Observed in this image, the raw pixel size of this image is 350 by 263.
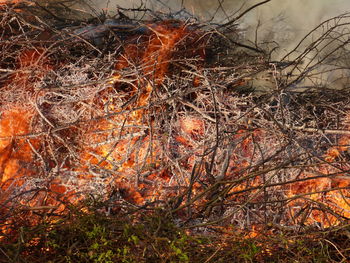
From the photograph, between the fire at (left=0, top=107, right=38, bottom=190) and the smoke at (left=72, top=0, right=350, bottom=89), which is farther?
the smoke at (left=72, top=0, right=350, bottom=89)

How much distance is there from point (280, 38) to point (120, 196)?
342cm

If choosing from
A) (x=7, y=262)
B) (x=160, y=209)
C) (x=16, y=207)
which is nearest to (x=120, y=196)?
(x=160, y=209)


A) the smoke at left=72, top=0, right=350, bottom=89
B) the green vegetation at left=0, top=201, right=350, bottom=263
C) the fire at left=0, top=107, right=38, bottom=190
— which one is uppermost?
the smoke at left=72, top=0, right=350, bottom=89

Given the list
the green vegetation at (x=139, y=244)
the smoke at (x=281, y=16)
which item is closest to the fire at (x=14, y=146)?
the green vegetation at (x=139, y=244)

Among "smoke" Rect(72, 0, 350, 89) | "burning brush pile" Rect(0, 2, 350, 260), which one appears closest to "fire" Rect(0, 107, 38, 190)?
"burning brush pile" Rect(0, 2, 350, 260)

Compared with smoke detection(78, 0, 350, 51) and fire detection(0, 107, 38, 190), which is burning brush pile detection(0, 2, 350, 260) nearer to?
Answer: fire detection(0, 107, 38, 190)

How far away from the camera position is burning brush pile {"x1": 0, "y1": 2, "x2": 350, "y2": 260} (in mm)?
3199

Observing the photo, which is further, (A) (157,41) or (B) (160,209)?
(A) (157,41)

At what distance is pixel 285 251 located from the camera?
2.72 meters

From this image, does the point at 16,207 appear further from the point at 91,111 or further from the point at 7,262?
the point at 91,111

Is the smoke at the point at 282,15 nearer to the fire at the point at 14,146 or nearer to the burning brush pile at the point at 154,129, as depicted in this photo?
the burning brush pile at the point at 154,129

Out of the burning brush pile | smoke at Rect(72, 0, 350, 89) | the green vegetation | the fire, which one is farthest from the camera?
smoke at Rect(72, 0, 350, 89)

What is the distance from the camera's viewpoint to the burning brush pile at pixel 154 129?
10.5 feet

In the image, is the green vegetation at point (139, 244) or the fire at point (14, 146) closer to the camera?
the green vegetation at point (139, 244)
